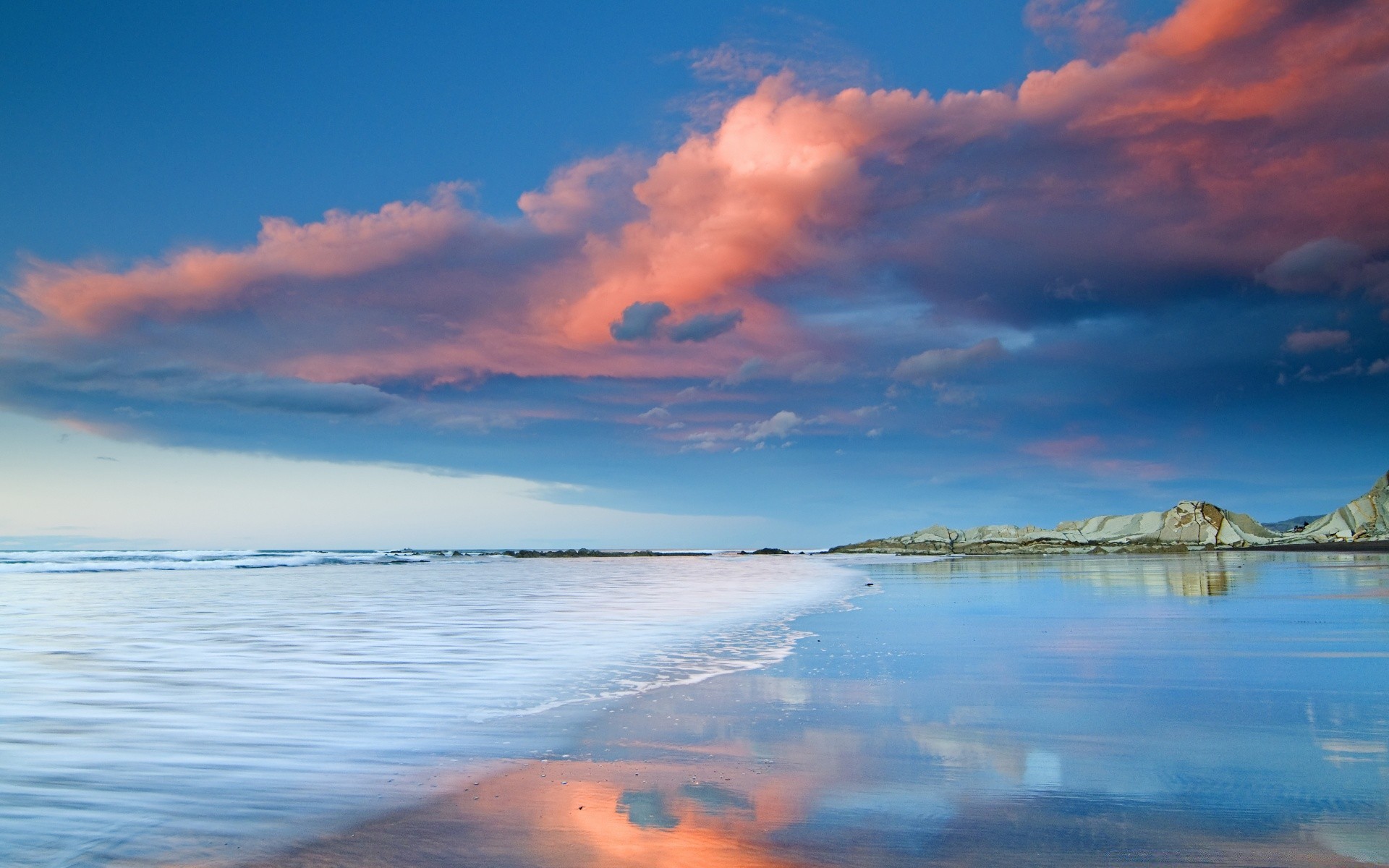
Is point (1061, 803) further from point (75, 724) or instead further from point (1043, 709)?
point (75, 724)

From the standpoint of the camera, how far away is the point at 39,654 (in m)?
13.4

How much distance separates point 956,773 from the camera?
6.06 m

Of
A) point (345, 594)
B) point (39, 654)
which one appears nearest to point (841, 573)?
point (345, 594)

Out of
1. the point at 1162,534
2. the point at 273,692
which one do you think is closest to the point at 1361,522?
the point at 1162,534

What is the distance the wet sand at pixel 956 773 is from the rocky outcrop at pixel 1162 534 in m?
80.4

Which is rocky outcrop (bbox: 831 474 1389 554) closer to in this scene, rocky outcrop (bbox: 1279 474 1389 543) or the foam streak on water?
rocky outcrop (bbox: 1279 474 1389 543)

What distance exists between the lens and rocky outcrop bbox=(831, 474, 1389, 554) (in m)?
75.4

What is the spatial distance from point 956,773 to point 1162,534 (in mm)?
101723

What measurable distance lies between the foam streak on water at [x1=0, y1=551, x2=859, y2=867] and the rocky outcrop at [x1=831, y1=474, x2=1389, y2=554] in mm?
75916

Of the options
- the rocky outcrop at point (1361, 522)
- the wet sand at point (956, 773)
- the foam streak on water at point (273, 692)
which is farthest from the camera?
the rocky outcrop at point (1361, 522)

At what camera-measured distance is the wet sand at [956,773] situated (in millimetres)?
4618

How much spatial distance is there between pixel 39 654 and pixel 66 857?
11.2m

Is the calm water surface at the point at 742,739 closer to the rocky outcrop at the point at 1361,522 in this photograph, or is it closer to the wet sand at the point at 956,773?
the wet sand at the point at 956,773

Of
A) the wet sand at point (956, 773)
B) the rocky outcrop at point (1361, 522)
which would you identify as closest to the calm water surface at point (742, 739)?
the wet sand at point (956, 773)
